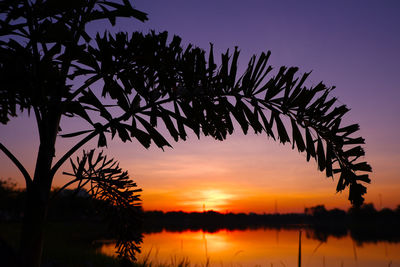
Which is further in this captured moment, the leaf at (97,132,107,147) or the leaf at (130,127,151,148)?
the leaf at (97,132,107,147)

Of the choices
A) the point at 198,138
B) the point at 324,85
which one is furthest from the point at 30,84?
the point at 324,85

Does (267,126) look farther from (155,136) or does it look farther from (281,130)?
(155,136)

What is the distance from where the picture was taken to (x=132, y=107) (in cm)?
307

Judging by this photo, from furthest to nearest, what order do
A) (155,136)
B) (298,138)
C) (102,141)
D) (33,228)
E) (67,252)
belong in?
1. (67,252)
2. (102,141)
3. (155,136)
4. (298,138)
5. (33,228)

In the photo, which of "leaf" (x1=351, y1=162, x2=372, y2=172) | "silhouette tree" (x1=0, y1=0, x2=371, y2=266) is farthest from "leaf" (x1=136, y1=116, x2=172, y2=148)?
"leaf" (x1=351, y1=162, x2=372, y2=172)

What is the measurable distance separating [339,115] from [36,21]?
281 cm

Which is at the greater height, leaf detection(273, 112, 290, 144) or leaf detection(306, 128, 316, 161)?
leaf detection(273, 112, 290, 144)

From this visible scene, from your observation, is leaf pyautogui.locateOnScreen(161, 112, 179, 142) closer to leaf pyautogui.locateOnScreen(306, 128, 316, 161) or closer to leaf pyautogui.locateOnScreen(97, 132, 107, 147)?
leaf pyautogui.locateOnScreen(97, 132, 107, 147)

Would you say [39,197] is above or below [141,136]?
below

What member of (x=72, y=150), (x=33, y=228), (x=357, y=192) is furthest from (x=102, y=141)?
(x=357, y=192)

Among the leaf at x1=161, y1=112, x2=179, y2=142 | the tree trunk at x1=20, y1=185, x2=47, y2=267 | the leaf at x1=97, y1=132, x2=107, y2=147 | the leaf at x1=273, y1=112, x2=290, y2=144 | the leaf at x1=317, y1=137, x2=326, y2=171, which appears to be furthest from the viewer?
the leaf at x1=97, y1=132, x2=107, y2=147

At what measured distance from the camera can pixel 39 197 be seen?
2797 mm

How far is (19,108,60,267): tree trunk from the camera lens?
266 centimetres

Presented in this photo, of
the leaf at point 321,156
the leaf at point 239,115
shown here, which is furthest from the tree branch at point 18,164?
the leaf at point 321,156
